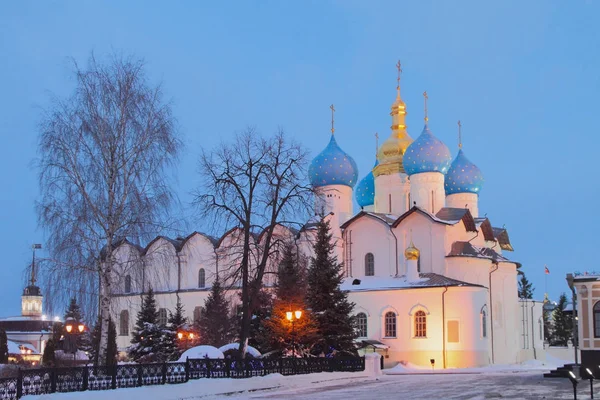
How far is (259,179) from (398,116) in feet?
78.0

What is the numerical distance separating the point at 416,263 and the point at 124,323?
62.4 feet

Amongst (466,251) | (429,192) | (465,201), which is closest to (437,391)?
(466,251)

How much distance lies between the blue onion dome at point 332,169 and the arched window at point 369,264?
474 centimetres

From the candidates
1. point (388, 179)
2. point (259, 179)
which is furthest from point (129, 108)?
point (388, 179)

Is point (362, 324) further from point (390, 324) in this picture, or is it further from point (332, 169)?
point (332, 169)

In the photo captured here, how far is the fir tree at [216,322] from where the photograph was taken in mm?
35938

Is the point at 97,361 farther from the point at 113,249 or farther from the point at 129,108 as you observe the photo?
the point at 129,108

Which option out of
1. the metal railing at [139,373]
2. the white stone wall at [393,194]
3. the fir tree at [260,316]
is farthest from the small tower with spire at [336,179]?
the metal railing at [139,373]

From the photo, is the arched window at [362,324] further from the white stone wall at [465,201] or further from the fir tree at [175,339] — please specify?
the white stone wall at [465,201]

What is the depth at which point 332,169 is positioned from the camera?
1622 inches

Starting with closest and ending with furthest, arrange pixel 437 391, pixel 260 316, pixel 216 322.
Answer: pixel 437 391 → pixel 260 316 → pixel 216 322

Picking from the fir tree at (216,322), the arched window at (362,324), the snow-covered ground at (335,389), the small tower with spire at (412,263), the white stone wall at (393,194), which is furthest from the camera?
the white stone wall at (393,194)

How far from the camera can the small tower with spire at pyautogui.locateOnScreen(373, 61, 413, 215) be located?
141 ft

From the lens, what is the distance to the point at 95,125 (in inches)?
728
